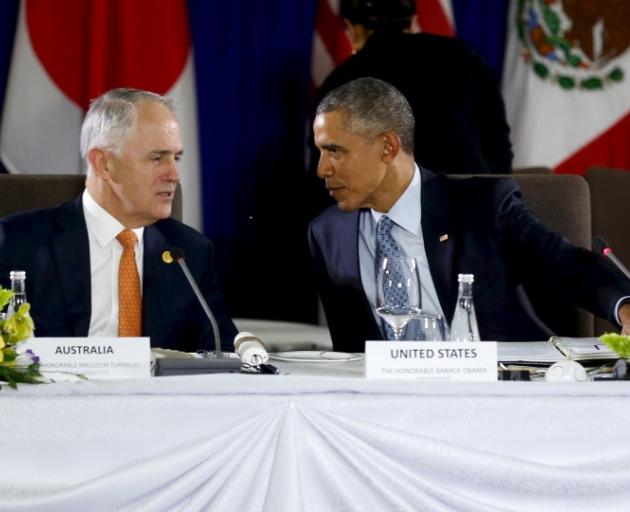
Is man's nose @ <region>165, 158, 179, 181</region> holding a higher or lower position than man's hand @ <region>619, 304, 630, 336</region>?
higher

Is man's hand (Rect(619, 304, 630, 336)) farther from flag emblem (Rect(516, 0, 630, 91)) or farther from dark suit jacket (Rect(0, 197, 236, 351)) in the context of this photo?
flag emblem (Rect(516, 0, 630, 91))

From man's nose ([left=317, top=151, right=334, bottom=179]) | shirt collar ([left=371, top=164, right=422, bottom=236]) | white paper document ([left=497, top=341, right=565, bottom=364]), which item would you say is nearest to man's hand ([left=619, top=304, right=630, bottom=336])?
white paper document ([left=497, top=341, right=565, bottom=364])

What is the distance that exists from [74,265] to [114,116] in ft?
1.34

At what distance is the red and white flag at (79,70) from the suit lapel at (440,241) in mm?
1702

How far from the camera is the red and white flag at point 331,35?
5.05 metres

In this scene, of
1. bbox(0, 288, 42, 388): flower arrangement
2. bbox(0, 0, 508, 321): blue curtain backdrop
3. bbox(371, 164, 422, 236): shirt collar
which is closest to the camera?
bbox(0, 288, 42, 388): flower arrangement

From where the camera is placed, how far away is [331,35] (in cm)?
506

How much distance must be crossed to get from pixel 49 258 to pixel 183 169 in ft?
6.03

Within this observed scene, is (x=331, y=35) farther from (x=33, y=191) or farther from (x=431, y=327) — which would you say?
(x=431, y=327)

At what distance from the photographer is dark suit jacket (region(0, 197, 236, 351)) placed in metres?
3.08

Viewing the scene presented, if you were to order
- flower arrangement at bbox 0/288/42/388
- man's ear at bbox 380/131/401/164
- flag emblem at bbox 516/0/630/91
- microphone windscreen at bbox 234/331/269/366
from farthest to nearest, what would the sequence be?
flag emblem at bbox 516/0/630/91 < man's ear at bbox 380/131/401/164 < microphone windscreen at bbox 234/331/269/366 < flower arrangement at bbox 0/288/42/388

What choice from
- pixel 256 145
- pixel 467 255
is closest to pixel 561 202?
pixel 467 255

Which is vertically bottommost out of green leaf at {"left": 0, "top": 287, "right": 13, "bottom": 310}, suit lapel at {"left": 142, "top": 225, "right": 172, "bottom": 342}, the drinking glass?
the drinking glass

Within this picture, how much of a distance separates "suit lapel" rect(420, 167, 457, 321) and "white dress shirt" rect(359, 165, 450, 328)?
0.02 m
